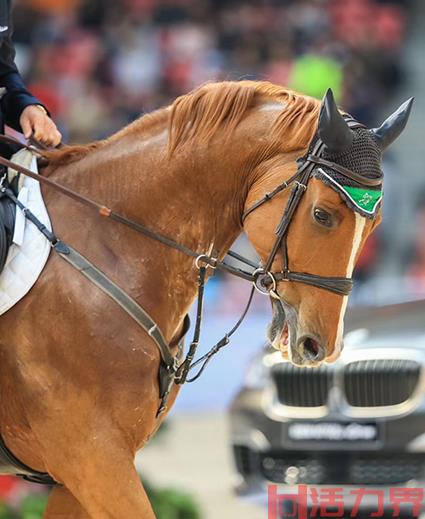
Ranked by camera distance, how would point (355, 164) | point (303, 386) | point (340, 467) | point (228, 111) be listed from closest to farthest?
point (355, 164) < point (228, 111) < point (340, 467) < point (303, 386)

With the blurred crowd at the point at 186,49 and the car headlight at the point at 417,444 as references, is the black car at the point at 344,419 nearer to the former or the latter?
the car headlight at the point at 417,444

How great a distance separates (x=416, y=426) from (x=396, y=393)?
306 mm

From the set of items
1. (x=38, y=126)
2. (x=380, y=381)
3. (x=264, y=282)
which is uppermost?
(x=380, y=381)

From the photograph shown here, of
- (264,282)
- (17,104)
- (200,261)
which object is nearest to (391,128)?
(264,282)

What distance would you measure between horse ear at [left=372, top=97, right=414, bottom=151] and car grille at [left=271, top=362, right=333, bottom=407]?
11.0 ft

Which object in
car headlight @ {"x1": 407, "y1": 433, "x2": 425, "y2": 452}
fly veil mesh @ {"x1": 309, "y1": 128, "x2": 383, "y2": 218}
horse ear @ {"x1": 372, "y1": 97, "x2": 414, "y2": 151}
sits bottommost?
fly veil mesh @ {"x1": 309, "y1": 128, "x2": 383, "y2": 218}

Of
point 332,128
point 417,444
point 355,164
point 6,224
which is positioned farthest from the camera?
point 417,444

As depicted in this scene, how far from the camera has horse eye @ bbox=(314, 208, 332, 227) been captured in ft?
14.6

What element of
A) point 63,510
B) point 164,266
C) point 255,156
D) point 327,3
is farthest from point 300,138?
point 327,3

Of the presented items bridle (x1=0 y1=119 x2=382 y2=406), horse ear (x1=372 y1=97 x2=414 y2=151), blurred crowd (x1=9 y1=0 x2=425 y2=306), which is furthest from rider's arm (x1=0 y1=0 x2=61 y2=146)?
blurred crowd (x1=9 y1=0 x2=425 y2=306)

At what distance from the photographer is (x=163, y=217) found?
15.7 ft

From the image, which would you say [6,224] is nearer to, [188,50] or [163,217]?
[163,217]

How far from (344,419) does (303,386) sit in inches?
14.5

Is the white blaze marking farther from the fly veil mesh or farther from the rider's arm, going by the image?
the rider's arm
